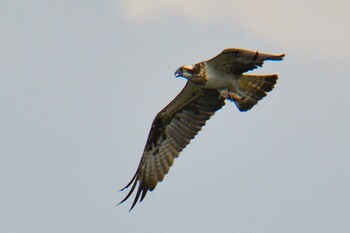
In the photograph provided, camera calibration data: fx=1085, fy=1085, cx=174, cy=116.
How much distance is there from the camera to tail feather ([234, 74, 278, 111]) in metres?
17.0

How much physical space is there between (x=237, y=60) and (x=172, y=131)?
2501 millimetres

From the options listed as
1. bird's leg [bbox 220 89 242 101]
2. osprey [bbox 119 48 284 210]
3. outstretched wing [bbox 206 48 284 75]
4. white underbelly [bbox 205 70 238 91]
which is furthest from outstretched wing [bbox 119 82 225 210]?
outstretched wing [bbox 206 48 284 75]

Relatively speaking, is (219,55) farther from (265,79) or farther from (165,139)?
(165,139)

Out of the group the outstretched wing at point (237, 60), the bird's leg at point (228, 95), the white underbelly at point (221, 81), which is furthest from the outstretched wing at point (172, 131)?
the outstretched wing at point (237, 60)

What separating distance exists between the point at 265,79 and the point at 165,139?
2.43 meters

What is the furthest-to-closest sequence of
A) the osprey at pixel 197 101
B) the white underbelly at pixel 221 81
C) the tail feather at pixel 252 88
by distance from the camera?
1. the tail feather at pixel 252 88
2. the white underbelly at pixel 221 81
3. the osprey at pixel 197 101

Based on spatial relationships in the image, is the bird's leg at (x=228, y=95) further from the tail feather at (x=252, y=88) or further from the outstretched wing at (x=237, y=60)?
the outstretched wing at (x=237, y=60)

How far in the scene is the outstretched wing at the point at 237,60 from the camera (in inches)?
636

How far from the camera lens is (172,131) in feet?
60.5

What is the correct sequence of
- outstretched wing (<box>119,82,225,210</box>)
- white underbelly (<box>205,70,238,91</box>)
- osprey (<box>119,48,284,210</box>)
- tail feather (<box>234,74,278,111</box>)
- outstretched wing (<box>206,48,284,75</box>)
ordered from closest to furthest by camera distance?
1. outstretched wing (<box>206,48,284,75</box>)
2. osprey (<box>119,48,284,210</box>)
3. white underbelly (<box>205,70,238,91</box>)
4. tail feather (<box>234,74,278,111</box>)
5. outstretched wing (<box>119,82,225,210</box>)

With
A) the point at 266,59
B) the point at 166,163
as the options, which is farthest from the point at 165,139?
the point at 266,59

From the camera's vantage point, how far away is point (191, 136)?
18312mm

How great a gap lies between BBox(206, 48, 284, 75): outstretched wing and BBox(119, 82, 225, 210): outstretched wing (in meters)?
1.11

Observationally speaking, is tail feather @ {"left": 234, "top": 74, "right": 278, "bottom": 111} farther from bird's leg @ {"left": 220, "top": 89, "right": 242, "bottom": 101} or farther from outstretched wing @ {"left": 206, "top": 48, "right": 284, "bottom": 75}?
outstretched wing @ {"left": 206, "top": 48, "right": 284, "bottom": 75}
